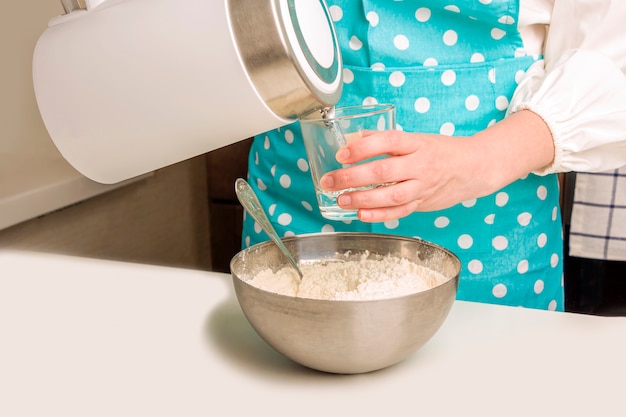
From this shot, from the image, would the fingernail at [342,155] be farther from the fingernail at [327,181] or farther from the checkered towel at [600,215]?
the checkered towel at [600,215]

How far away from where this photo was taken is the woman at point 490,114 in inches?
31.4

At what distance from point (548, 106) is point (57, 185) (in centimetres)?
96

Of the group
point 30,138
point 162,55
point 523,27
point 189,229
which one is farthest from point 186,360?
point 189,229

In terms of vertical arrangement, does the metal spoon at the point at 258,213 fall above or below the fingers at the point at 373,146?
below

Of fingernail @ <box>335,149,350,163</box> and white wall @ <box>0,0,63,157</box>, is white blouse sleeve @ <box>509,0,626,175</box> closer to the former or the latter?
fingernail @ <box>335,149,350,163</box>

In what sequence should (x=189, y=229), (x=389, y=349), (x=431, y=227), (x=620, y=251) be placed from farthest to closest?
(x=189, y=229) < (x=620, y=251) < (x=431, y=227) < (x=389, y=349)

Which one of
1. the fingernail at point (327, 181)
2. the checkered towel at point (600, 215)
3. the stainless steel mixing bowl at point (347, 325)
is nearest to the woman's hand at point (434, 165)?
the fingernail at point (327, 181)

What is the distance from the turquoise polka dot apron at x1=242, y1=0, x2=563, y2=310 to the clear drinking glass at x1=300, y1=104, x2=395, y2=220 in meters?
0.18

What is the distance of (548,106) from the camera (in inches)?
31.6

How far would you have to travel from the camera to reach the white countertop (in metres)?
0.54

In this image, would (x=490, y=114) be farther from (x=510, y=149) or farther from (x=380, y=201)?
(x=380, y=201)

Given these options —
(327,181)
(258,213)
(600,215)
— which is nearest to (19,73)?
(258,213)

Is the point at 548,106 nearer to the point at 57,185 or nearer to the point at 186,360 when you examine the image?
the point at 186,360

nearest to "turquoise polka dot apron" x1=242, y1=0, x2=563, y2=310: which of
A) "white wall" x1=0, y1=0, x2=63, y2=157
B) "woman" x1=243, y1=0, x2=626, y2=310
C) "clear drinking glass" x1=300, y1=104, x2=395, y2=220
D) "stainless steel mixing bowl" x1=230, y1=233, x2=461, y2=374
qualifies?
"woman" x1=243, y1=0, x2=626, y2=310
